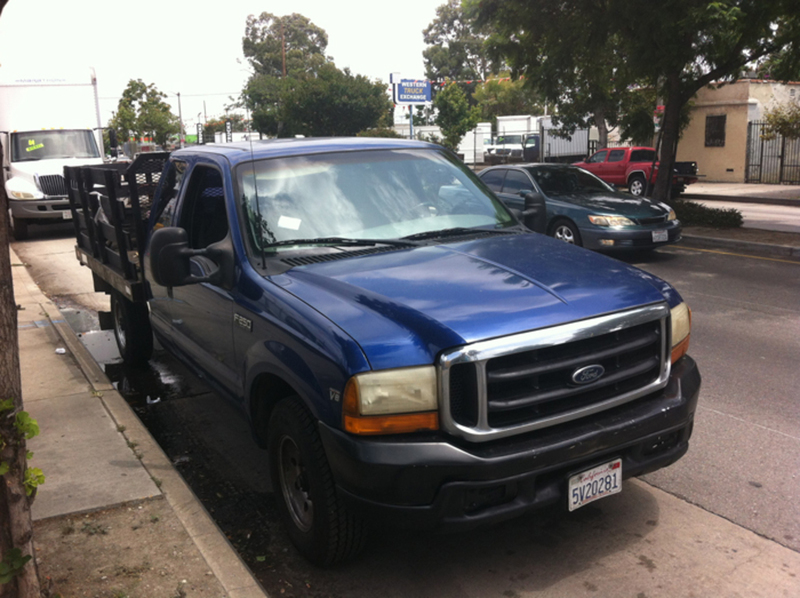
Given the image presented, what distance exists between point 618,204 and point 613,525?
8972 millimetres

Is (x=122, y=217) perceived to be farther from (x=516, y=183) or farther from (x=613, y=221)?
(x=516, y=183)

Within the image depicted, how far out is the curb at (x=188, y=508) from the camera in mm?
3318

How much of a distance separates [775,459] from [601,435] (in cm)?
204

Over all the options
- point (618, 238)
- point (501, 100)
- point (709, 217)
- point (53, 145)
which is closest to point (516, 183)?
point (618, 238)

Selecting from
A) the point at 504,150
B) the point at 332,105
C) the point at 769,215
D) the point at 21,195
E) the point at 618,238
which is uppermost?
the point at 332,105

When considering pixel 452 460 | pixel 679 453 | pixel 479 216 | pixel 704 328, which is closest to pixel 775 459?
pixel 679 453

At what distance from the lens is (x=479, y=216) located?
4.81m

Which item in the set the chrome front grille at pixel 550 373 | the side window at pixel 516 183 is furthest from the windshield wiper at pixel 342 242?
the side window at pixel 516 183

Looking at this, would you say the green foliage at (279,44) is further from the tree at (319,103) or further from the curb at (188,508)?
the curb at (188,508)

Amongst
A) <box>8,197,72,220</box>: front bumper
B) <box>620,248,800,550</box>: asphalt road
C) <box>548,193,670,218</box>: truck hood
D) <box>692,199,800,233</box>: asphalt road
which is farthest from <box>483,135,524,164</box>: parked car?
<box>620,248,800,550</box>: asphalt road

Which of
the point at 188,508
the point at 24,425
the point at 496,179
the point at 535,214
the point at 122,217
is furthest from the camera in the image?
the point at 496,179

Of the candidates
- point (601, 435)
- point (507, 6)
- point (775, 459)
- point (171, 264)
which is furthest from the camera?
point (507, 6)

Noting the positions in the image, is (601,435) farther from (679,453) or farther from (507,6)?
(507,6)

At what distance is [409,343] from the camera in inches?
123
